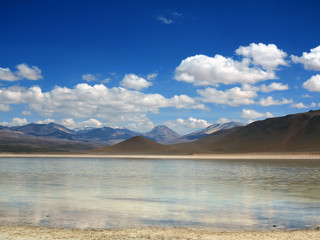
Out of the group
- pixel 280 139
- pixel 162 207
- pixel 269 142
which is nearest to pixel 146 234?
pixel 162 207

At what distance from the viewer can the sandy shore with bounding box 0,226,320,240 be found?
37.9ft

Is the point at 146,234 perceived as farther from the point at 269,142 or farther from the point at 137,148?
the point at 269,142

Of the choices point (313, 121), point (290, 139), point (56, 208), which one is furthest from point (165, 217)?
point (313, 121)

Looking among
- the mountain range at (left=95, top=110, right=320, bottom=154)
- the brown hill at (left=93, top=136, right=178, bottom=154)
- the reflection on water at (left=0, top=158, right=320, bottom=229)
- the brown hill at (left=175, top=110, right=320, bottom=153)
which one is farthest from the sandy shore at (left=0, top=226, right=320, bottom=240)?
the brown hill at (left=93, top=136, right=178, bottom=154)

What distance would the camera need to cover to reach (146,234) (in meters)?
12.0

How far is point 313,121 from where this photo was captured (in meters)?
183

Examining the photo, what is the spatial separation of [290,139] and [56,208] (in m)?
174

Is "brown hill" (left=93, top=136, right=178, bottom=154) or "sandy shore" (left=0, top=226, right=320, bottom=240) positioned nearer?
"sandy shore" (left=0, top=226, right=320, bottom=240)

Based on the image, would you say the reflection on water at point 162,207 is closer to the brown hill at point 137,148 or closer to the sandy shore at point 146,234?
the sandy shore at point 146,234

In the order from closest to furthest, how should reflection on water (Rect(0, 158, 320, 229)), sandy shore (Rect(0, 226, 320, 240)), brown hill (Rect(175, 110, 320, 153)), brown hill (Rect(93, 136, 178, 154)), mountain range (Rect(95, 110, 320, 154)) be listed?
sandy shore (Rect(0, 226, 320, 240))
reflection on water (Rect(0, 158, 320, 229))
brown hill (Rect(175, 110, 320, 153))
mountain range (Rect(95, 110, 320, 154))
brown hill (Rect(93, 136, 178, 154))

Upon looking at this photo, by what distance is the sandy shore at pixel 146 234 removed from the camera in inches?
455

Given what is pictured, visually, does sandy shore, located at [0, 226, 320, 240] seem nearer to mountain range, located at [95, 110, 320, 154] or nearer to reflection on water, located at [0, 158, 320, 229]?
reflection on water, located at [0, 158, 320, 229]

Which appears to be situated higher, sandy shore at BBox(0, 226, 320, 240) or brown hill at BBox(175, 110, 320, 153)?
brown hill at BBox(175, 110, 320, 153)

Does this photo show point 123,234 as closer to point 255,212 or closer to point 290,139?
point 255,212
